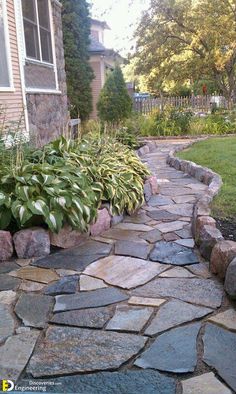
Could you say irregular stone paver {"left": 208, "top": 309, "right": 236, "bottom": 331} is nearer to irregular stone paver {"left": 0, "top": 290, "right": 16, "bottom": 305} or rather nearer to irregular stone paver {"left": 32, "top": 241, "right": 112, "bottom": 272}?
irregular stone paver {"left": 32, "top": 241, "right": 112, "bottom": 272}

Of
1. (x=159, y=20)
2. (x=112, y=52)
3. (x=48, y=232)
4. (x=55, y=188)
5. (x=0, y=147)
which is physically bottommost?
(x=48, y=232)

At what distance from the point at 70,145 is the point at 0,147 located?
914 mm

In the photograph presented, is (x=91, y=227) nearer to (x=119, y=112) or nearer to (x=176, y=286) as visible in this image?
(x=176, y=286)

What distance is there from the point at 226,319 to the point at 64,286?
3.42 ft

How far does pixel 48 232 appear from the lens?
3.05 metres

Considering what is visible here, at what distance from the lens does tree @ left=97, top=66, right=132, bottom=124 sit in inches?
484

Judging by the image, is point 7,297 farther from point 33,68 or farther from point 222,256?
point 33,68

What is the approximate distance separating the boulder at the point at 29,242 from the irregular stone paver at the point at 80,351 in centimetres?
104

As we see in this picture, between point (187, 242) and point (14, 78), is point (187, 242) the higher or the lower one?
the lower one

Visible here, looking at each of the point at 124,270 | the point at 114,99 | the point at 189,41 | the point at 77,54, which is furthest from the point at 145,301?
the point at 189,41

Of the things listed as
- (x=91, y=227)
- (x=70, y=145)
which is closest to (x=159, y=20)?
(x=70, y=145)

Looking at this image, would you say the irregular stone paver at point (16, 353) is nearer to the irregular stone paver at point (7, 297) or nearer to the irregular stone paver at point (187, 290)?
the irregular stone paver at point (7, 297)

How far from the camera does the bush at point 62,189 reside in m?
3.02

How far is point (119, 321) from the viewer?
207cm
